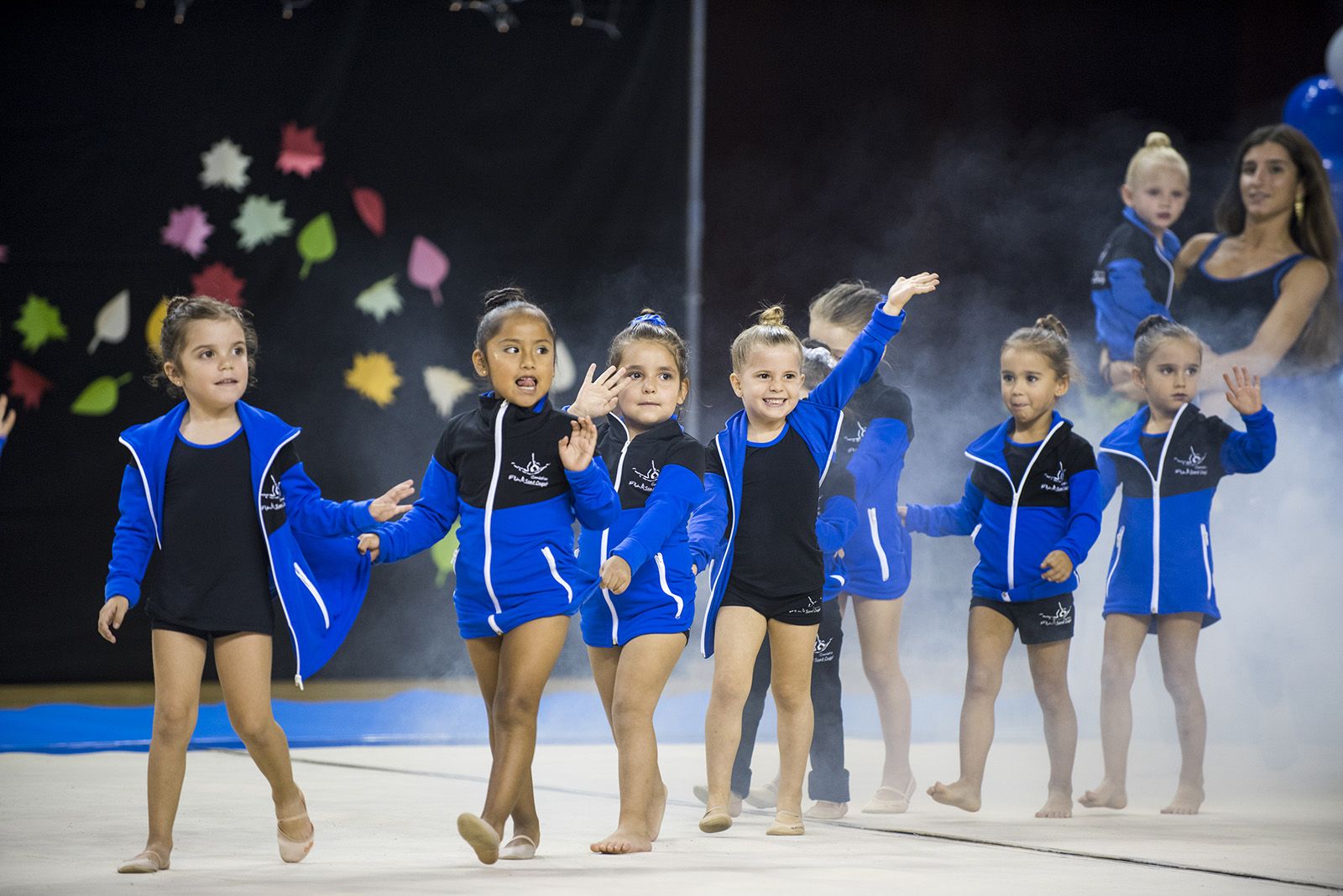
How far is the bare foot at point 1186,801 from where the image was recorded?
3.82 metres

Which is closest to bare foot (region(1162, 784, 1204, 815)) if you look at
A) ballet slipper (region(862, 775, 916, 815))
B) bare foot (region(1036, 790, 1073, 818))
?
bare foot (region(1036, 790, 1073, 818))

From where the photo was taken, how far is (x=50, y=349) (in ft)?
19.9

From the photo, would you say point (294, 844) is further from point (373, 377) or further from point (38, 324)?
point (38, 324)

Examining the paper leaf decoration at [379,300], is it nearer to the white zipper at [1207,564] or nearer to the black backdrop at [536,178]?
the black backdrop at [536,178]

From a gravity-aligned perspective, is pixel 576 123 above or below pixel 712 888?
above

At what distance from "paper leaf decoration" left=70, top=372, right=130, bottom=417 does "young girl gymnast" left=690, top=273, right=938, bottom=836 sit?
3358 mm

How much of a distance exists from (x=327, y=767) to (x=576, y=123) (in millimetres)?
2985

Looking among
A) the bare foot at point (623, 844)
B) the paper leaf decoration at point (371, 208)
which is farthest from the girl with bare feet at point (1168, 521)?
the paper leaf decoration at point (371, 208)

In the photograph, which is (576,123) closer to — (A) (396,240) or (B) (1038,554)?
(A) (396,240)

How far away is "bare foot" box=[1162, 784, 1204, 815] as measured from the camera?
3820 millimetres

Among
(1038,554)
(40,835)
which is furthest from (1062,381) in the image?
(40,835)

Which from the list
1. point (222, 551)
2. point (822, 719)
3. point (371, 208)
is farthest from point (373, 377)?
point (222, 551)

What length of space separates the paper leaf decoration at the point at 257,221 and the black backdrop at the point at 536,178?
5cm

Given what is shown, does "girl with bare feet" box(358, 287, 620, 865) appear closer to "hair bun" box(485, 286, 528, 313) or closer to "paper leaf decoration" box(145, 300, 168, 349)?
"hair bun" box(485, 286, 528, 313)
